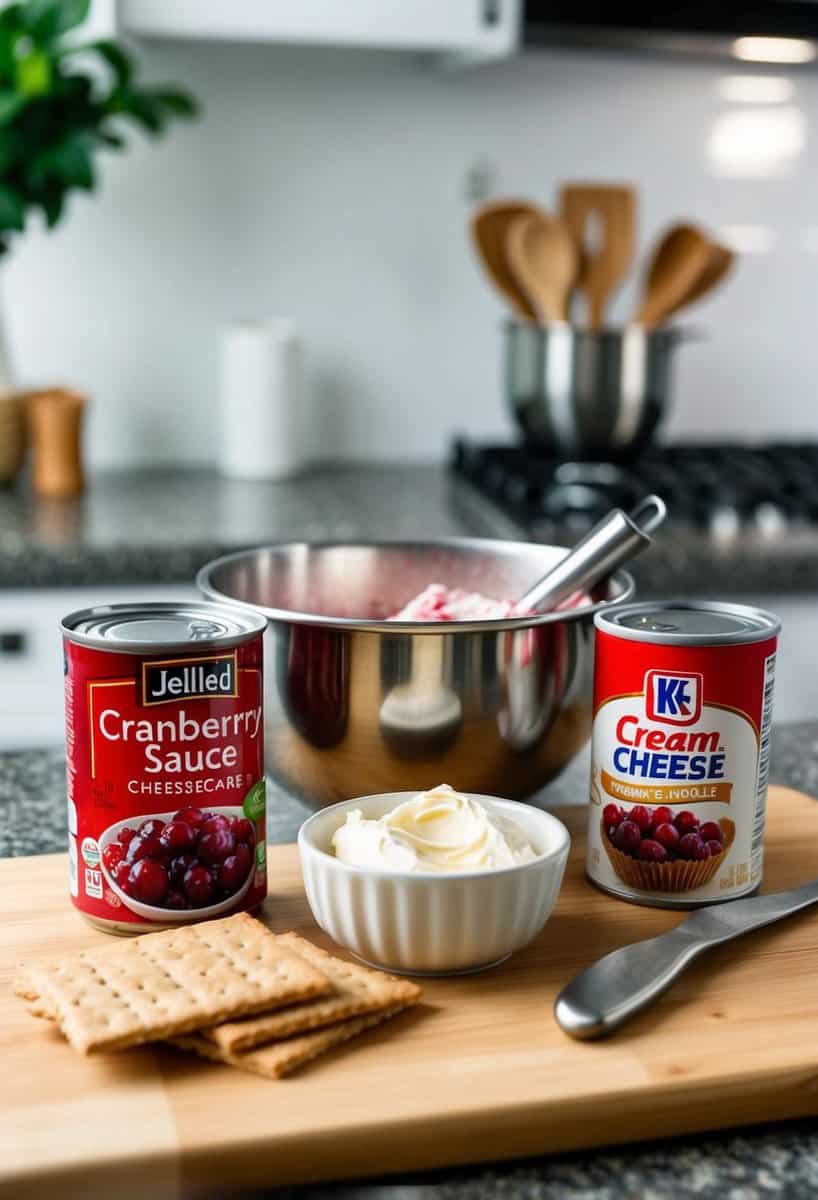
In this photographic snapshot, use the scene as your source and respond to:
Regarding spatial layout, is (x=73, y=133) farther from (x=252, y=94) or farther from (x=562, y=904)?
(x=562, y=904)

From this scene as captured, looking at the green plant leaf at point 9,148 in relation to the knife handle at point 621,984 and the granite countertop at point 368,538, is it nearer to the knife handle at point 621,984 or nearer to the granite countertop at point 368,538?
the granite countertop at point 368,538

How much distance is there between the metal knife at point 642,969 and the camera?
0.61 meters

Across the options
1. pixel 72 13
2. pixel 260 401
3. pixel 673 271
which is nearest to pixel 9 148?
pixel 72 13

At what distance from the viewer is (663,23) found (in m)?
1.96

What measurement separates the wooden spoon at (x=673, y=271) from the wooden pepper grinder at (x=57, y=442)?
0.87 m

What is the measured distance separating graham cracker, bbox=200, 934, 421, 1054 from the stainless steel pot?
1.38 metres

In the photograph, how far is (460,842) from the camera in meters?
0.69

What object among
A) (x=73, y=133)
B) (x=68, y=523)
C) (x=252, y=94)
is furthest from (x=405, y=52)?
(x=68, y=523)

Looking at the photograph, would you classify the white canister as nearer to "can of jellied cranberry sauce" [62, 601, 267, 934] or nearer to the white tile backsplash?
the white tile backsplash

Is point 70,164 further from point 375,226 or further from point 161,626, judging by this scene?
point 161,626

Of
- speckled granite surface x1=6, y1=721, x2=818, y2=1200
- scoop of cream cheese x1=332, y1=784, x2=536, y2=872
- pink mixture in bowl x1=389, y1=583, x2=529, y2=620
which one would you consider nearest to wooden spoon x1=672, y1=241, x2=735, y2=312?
pink mixture in bowl x1=389, y1=583, x2=529, y2=620

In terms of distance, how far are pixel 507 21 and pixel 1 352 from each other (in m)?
0.89

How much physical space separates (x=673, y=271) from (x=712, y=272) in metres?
0.08

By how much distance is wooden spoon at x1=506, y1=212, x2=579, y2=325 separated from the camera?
6.40 feet
